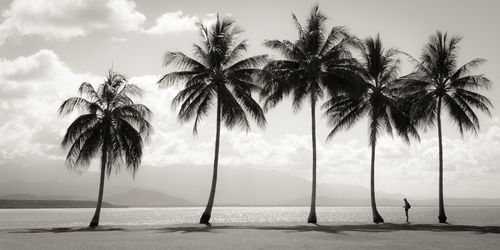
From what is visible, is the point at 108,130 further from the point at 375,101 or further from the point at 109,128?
the point at 375,101

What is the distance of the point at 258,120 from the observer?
37.9 m

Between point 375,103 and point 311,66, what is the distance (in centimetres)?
650

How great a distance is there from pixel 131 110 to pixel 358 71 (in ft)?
59.5

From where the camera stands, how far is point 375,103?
125ft

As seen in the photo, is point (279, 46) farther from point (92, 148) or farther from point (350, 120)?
point (92, 148)

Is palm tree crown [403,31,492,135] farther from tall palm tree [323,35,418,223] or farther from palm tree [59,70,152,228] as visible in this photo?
palm tree [59,70,152,228]

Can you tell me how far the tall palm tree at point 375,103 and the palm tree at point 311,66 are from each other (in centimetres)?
190

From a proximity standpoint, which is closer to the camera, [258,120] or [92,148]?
[92,148]

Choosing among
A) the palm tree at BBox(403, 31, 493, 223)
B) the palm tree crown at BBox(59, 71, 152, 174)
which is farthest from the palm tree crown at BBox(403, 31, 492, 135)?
the palm tree crown at BBox(59, 71, 152, 174)

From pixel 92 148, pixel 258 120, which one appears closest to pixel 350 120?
pixel 258 120

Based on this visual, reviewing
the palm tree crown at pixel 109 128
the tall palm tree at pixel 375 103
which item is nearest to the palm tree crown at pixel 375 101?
the tall palm tree at pixel 375 103

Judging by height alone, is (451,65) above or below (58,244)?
above

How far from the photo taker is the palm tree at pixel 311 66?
36.3 m

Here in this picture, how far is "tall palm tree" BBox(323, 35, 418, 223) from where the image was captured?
38.0m
